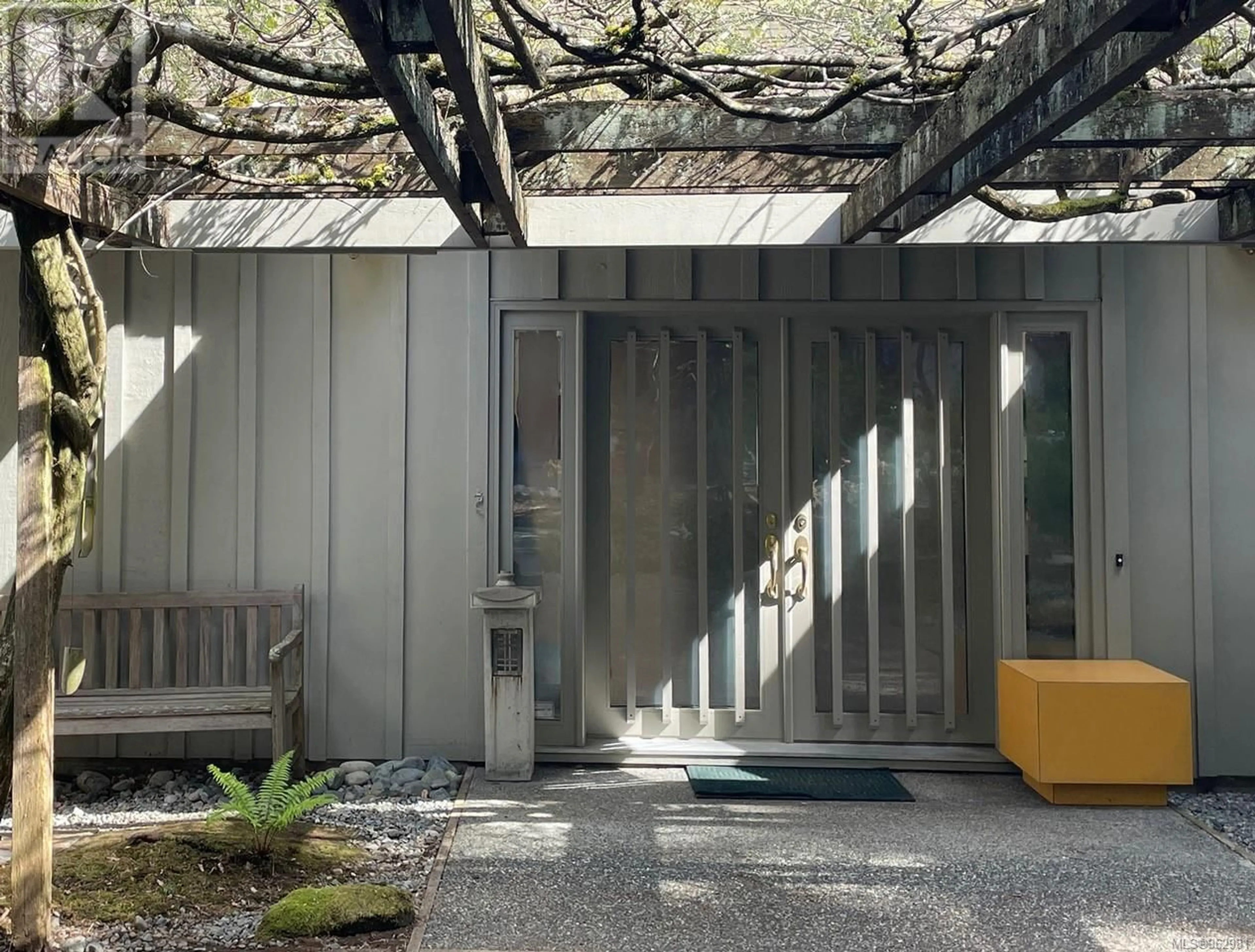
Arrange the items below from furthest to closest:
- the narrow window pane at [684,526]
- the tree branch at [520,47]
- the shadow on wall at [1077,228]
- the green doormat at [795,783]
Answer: the narrow window pane at [684,526], the green doormat at [795,783], the shadow on wall at [1077,228], the tree branch at [520,47]

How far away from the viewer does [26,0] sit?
2.94m

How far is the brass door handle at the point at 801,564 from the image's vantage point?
Answer: 5016 mm

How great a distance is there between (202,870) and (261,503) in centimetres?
194

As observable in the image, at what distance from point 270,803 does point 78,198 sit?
206 cm

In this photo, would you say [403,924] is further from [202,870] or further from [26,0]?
[26,0]

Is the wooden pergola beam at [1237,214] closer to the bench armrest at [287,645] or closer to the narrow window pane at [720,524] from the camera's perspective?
the narrow window pane at [720,524]

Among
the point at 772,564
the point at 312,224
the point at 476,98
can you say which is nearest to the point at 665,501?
the point at 772,564

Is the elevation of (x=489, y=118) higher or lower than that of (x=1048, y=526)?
higher

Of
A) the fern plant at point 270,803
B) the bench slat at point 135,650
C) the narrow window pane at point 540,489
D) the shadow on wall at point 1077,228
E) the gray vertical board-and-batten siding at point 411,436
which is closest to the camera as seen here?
the fern plant at point 270,803

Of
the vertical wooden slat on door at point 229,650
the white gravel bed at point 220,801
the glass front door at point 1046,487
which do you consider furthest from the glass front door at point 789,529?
the vertical wooden slat on door at point 229,650

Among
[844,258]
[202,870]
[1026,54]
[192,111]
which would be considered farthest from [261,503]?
[1026,54]

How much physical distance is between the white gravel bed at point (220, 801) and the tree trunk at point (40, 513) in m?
0.29

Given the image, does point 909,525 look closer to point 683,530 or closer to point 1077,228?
point 683,530

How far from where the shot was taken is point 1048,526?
4914 mm
